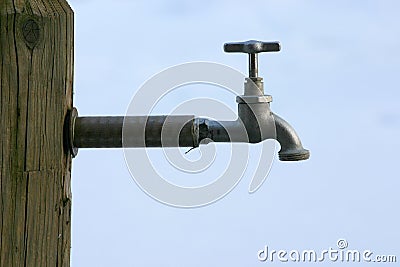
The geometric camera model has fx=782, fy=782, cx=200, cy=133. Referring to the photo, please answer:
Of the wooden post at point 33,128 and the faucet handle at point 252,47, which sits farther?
the faucet handle at point 252,47

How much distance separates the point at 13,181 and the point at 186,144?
0.93 feet

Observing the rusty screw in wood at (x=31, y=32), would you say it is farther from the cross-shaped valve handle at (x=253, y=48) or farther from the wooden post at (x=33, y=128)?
the cross-shaped valve handle at (x=253, y=48)

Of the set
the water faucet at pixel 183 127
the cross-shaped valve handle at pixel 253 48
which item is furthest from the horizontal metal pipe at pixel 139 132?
the cross-shaped valve handle at pixel 253 48

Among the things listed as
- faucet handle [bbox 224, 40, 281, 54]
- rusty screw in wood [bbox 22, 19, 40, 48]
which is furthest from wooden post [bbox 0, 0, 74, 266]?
faucet handle [bbox 224, 40, 281, 54]

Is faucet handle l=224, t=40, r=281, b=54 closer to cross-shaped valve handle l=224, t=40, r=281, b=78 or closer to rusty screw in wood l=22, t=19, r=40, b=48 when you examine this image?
cross-shaped valve handle l=224, t=40, r=281, b=78

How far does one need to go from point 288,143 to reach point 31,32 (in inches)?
18.5

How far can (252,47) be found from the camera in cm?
132

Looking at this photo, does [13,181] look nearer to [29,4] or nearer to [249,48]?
[29,4]

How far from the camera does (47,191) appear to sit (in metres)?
1.22

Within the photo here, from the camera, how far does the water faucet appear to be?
1264mm

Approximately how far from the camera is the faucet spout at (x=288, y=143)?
4.40ft

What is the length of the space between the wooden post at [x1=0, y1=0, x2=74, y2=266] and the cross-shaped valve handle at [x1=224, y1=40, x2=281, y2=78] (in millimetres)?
275

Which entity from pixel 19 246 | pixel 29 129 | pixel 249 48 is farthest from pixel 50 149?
pixel 249 48

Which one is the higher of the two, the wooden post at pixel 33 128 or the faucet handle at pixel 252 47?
the faucet handle at pixel 252 47
